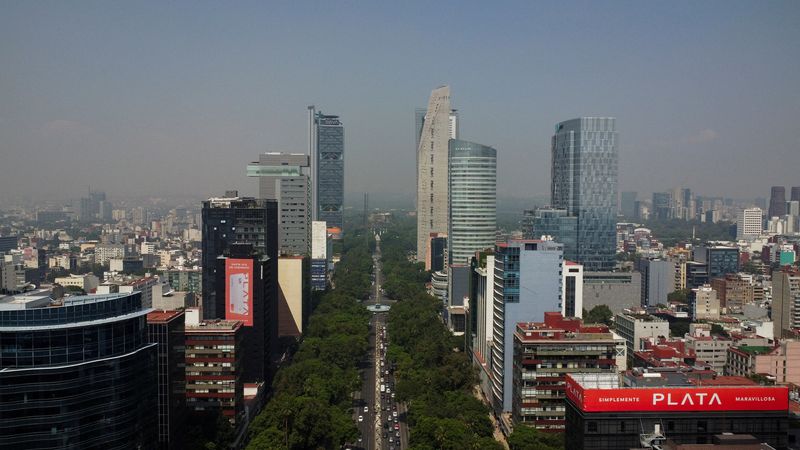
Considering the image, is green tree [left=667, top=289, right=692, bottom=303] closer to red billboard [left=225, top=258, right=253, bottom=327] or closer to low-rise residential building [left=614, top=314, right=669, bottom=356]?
low-rise residential building [left=614, top=314, right=669, bottom=356]

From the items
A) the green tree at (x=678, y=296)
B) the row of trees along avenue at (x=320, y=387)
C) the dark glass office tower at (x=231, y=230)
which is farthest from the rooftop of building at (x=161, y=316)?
the green tree at (x=678, y=296)

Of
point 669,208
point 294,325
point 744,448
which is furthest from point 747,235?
point 744,448

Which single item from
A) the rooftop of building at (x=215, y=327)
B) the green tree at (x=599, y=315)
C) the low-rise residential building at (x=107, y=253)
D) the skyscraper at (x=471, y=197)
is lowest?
the green tree at (x=599, y=315)

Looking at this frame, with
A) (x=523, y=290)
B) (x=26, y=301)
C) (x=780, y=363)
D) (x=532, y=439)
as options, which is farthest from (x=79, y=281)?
(x=780, y=363)

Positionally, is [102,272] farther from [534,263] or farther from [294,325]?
[534,263]

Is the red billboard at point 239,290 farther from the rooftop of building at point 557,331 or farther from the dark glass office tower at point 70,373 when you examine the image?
the dark glass office tower at point 70,373

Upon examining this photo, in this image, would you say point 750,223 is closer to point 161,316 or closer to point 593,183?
point 593,183
